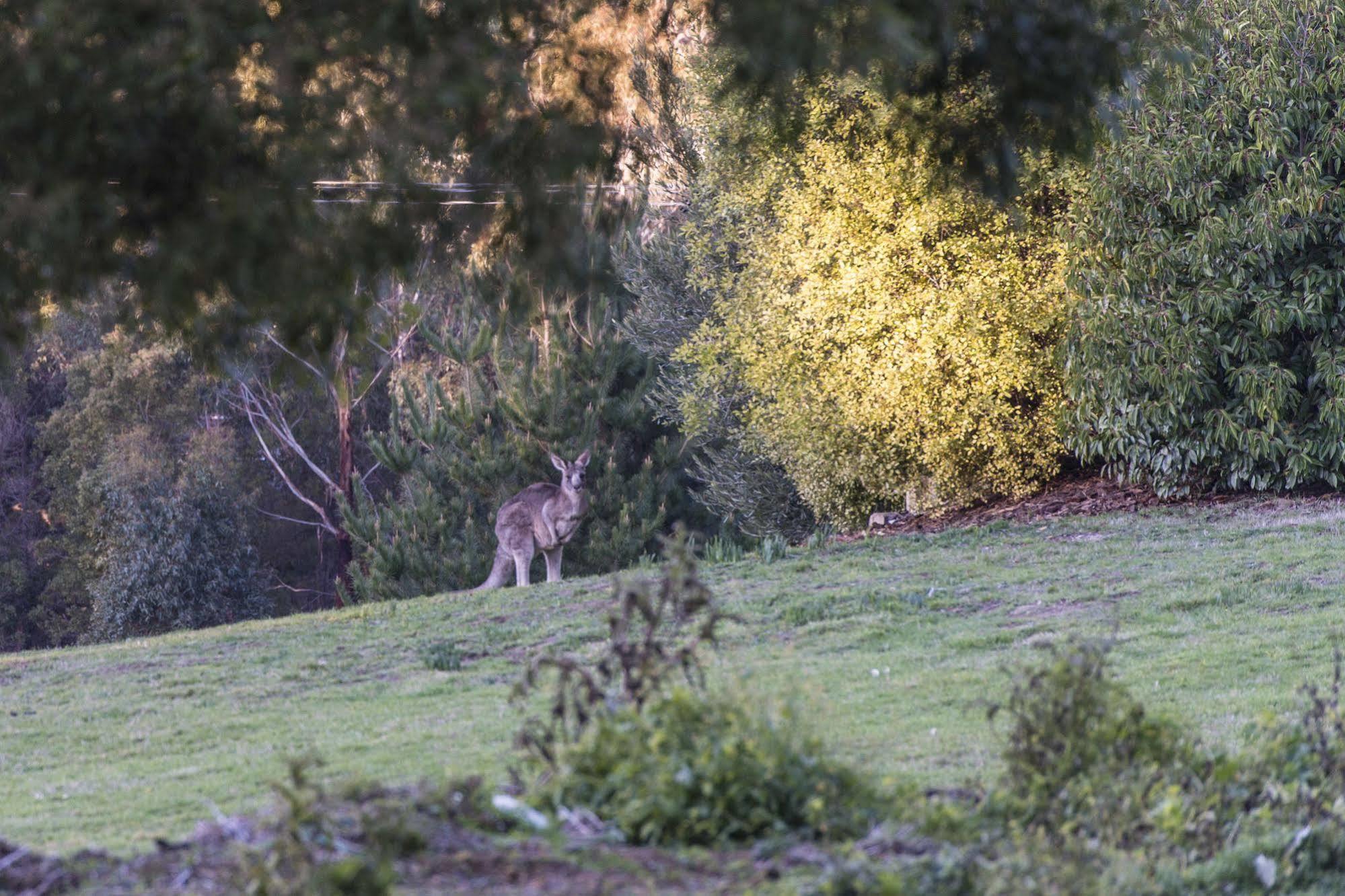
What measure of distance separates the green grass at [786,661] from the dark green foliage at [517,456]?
1228 cm

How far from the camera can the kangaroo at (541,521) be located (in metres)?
18.1

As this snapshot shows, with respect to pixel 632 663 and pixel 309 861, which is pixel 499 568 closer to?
pixel 632 663

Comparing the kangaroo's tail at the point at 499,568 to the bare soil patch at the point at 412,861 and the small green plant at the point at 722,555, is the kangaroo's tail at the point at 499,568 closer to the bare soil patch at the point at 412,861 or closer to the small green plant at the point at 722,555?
the small green plant at the point at 722,555

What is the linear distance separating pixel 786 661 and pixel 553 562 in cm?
927

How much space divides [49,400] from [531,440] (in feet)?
56.2

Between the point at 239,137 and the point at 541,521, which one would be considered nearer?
the point at 239,137

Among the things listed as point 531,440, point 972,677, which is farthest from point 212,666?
point 531,440

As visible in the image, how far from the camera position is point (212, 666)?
10961mm

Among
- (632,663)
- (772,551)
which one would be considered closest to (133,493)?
(772,551)

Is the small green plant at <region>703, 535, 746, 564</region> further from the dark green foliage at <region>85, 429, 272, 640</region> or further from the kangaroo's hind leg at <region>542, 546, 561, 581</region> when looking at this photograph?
the dark green foliage at <region>85, 429, 272, 640</region>

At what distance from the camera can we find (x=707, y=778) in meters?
4.12

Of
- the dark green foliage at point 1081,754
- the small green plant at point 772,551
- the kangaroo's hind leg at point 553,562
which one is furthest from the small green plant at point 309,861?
the kangaroo's hind leg at point 553,562

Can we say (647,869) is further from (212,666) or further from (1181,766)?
(212,666)

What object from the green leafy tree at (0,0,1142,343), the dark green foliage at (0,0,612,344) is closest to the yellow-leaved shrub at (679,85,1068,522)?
the green leafy tree at (0,0,1142,343)
